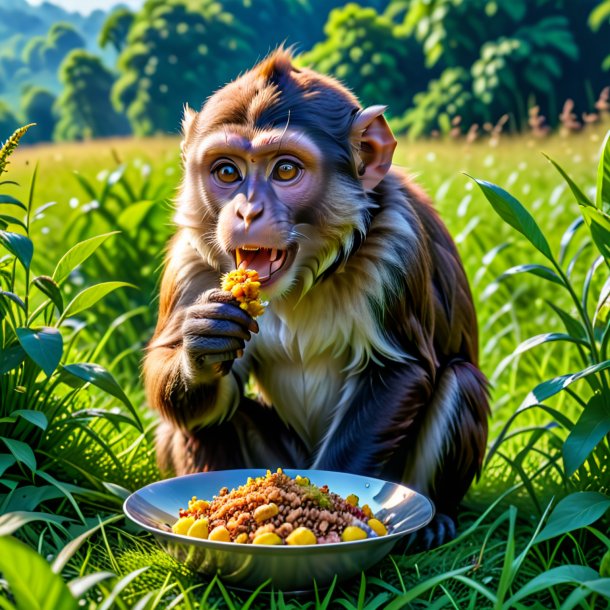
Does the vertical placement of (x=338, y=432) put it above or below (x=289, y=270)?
below

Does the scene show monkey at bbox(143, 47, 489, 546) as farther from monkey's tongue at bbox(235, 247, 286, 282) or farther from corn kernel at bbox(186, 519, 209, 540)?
corn kernel at bbox(186, 519, 209, 540)

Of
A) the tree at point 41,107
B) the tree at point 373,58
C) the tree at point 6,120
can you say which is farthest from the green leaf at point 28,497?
the tree at point 41,107

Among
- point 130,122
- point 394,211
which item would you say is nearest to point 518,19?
point 130,122

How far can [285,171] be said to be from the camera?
2943 millimetres

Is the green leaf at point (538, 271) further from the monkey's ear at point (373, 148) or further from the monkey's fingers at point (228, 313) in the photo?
the monkey's fingers at point (228, 313)

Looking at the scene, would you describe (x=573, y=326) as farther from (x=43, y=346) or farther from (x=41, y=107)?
(x=41, y=107)

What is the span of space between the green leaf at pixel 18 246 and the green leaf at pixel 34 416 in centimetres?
48

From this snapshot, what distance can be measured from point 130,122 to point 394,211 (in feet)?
94.6

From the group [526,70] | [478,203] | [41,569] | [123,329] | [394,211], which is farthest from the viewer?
[526,70]

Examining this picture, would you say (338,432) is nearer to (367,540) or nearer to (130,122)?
(367,540)

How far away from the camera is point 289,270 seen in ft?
9.67

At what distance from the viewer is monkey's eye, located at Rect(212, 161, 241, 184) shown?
117 inches

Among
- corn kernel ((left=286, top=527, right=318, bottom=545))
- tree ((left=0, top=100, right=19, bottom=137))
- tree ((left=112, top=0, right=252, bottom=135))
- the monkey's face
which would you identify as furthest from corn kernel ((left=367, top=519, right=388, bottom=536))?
tree ((left=0, top=100, right=19, bottom=137))

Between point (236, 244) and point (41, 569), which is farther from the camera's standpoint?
point (236, 244)
